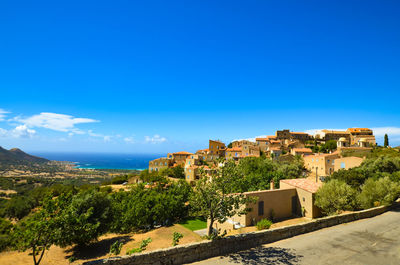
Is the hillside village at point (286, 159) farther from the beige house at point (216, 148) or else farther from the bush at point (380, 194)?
the bush at point (380, 194)

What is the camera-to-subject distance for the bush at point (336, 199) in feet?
61.9

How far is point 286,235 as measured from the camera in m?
11.0

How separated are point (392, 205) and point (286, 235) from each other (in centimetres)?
1384

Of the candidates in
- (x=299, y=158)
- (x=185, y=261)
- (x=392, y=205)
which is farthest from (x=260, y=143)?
(x=185, y=261)

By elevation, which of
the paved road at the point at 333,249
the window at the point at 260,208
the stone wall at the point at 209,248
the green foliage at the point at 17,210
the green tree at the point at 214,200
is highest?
the green tree at the point at 214,200

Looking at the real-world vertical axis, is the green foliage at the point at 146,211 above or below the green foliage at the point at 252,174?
below

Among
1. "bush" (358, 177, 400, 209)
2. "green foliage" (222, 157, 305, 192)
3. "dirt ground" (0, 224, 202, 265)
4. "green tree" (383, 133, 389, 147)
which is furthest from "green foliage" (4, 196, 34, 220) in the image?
"green tree" (383, 133, 389, 147)

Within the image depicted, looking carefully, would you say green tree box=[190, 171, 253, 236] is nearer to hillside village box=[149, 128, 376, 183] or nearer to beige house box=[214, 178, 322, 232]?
beige house box=[214, 178, 322, 232]

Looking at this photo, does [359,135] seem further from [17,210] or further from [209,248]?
[17,210]

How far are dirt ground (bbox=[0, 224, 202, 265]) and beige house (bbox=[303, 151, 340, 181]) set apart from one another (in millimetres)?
38234

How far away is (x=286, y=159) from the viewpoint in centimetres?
5856

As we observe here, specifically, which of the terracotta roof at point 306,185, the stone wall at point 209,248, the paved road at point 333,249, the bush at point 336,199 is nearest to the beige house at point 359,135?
the terracotta roof at point 306,185

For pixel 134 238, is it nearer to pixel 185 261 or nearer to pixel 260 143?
pixel 185 261

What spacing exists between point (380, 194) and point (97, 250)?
2622 cm
